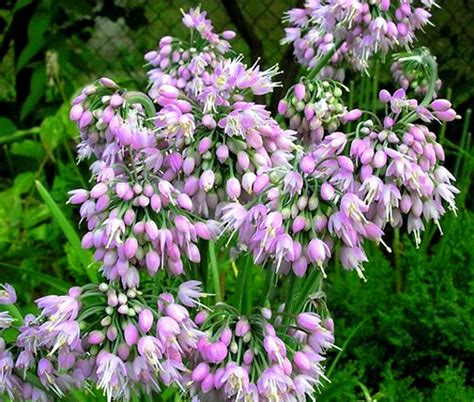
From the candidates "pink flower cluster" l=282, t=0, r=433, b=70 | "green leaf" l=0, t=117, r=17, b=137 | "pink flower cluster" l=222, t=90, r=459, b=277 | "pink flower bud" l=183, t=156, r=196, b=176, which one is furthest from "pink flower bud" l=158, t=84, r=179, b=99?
"green leaf" l=0, t=117, r=17, b=137

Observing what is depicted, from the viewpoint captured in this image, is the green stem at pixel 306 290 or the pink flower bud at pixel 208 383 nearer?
the pink flower bud at pixel 208 383

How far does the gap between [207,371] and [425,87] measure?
1127 millimetres

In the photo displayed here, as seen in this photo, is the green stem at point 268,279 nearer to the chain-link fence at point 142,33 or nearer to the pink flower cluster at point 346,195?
the pink flower cluster at point 346,195

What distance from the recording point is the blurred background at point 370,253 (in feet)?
8.63

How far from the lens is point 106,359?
1241 millimetres

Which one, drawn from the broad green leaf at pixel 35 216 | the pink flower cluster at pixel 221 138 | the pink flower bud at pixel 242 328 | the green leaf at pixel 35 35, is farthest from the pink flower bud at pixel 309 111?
the green leaf at pixel 35 35

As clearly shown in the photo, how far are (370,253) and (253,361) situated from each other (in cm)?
197

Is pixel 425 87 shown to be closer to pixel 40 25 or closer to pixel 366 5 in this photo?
pixel 366 5

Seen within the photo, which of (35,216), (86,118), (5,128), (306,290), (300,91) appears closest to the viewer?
(86,118)

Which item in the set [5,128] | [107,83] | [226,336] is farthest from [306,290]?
[5,128]

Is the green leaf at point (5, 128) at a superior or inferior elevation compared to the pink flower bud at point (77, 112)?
inferior

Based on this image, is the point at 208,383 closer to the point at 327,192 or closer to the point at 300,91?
the point at 327,192

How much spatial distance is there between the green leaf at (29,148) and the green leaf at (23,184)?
10cm

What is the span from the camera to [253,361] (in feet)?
4.35
